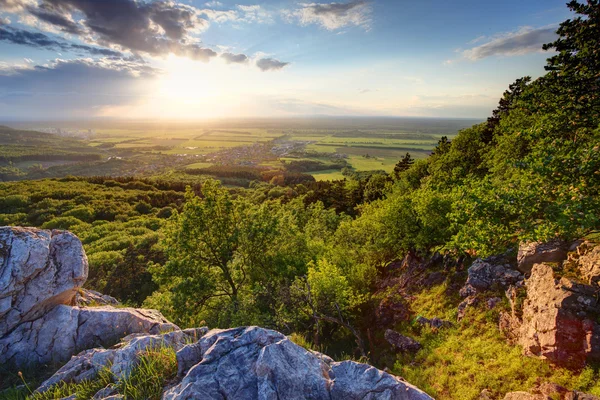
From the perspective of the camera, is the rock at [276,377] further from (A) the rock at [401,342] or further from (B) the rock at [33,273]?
(A) the rock at [401,342]

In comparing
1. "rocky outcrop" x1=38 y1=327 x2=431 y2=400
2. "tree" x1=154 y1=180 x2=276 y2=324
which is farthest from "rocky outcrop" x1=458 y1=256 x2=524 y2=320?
"tree" x1=154 y1=180 x2=276 y2=324

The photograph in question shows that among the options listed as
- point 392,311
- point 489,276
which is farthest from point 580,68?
point 392,311

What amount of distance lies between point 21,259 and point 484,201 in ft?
70.6

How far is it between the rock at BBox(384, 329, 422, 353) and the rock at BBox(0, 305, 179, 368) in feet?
46.4

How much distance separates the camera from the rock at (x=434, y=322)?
56.3 ft

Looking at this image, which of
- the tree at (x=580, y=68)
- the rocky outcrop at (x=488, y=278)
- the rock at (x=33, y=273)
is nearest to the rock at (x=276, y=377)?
the rock at (x=33, y=273)

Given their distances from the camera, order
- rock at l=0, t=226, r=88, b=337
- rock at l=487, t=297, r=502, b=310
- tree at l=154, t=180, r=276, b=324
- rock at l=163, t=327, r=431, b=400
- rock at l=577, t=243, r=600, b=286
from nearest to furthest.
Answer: rock at l=163, t=327, r=431, b=400 → rock at l=0, t=226, r=88, b=337 → rock at l=577, t=243, r=600, b=286 → rock at l=487, t=297, r=502, b=310 → tree at l=154, t=180, r=276, b=324

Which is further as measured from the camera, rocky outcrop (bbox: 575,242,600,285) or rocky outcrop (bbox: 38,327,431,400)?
rocky outcrop (bbox: 575,242,600,285)

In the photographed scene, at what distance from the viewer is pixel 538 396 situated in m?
10.2

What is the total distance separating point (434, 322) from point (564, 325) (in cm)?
744

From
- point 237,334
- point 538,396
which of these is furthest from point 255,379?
point 538,396

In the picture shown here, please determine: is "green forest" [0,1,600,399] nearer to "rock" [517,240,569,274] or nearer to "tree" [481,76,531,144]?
"rock" [517,240,569,274]

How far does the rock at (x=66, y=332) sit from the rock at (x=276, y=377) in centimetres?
656

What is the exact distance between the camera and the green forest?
40.6 feet
